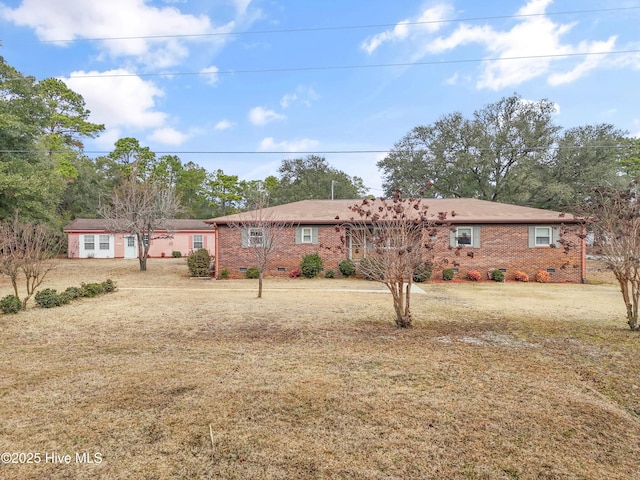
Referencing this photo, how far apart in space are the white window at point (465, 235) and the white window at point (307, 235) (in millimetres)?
6646

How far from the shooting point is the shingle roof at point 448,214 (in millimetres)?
15578

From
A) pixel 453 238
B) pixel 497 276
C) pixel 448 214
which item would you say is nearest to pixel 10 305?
pixel 453 238

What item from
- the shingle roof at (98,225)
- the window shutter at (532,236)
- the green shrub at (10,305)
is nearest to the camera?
the green shrub at (10,305)

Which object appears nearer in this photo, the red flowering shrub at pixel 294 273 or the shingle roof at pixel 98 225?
the red flowering shrub at pixel 294 273

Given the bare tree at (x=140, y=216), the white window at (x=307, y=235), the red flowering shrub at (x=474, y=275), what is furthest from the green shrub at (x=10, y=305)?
the red flowering shrub at (x=474, y=275)

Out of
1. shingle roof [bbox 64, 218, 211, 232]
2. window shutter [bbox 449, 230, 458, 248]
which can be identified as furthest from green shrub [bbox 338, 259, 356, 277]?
shingle roof [bbox 64, 218, 211, 232]

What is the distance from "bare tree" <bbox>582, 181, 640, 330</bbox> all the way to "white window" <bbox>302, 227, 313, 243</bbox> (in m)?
11.0

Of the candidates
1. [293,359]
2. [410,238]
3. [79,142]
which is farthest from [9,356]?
[79,142]

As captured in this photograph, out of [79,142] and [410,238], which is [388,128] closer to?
[410,238]

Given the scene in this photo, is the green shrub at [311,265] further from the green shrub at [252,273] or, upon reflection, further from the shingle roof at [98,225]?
the shingle roof at [98,225]

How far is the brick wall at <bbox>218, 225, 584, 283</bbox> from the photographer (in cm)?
1561

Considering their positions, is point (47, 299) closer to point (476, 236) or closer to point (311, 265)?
point (311, 265)

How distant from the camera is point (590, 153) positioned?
80.4 feet

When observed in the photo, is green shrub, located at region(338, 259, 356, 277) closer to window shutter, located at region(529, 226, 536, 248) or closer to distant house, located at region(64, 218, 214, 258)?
window shutter, located at region(529, 226, 536, 248)
